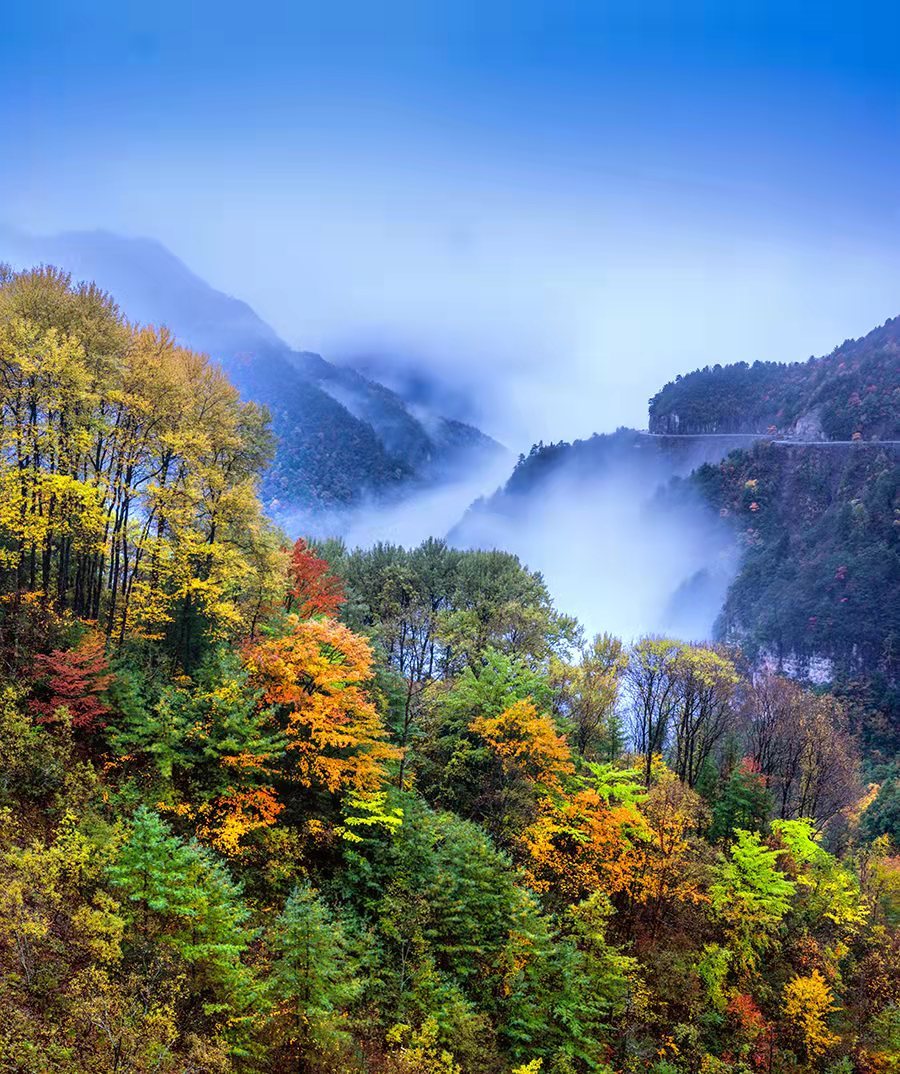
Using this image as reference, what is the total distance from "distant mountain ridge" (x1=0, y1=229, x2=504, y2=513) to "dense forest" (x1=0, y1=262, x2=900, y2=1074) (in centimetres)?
8269

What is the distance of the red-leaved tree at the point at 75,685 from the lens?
58.0ft

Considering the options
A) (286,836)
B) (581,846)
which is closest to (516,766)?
(581,846)

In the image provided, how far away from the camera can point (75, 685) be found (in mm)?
17719

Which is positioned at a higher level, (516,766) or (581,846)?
(516,766)

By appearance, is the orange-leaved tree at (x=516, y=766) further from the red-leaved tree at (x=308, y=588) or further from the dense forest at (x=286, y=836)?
the red-leaved tree at (x=308, y=588)

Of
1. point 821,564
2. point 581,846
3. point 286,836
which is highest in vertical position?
point 821,564

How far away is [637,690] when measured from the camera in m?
39.9

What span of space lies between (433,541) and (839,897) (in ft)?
122

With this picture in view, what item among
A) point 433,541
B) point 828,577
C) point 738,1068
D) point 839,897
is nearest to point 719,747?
point 839,897

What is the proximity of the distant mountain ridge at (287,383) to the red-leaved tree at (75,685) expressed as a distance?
292 ft

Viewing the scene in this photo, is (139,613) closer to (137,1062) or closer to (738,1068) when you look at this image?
(137,1062)

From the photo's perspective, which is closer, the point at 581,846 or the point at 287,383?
the point at 581,846

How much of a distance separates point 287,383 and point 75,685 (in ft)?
451

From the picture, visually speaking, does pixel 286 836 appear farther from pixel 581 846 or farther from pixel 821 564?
pixel 821 564
